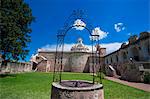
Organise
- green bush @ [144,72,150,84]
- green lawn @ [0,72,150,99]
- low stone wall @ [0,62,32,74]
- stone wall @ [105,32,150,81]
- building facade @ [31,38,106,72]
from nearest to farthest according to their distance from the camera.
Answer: green lawn @ [0,72,150,99], green bush @ [144,72,150,84], stone wall @ [105,32,150,81], low stone wall @ [0,62,32,74], building facade @ [31,38,106,72]

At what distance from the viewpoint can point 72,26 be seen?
5.49 m

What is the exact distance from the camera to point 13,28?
1435 centimetres

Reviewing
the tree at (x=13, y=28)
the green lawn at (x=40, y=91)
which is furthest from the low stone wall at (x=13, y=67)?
the green lawn at (x=40, y=91)

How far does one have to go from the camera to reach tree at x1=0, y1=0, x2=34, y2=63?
13836mm

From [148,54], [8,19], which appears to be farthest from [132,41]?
[8,19]

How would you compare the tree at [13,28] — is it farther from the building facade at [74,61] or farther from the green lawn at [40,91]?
the building facade at [74,61]

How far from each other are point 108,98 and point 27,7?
16155 millimetres

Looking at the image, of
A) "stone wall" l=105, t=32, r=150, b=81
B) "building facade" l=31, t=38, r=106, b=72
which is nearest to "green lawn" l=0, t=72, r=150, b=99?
"stone wall" l=105, t=32, r=150, b=81

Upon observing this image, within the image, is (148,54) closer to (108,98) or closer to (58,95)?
(108,98)

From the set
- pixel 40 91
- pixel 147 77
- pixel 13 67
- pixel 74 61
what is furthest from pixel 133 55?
pixel 13 67

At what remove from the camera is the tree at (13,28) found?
1384cm

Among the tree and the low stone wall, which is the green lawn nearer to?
the tree

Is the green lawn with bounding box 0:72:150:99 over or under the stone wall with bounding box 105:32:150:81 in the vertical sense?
under

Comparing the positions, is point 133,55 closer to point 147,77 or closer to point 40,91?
point 147,77
